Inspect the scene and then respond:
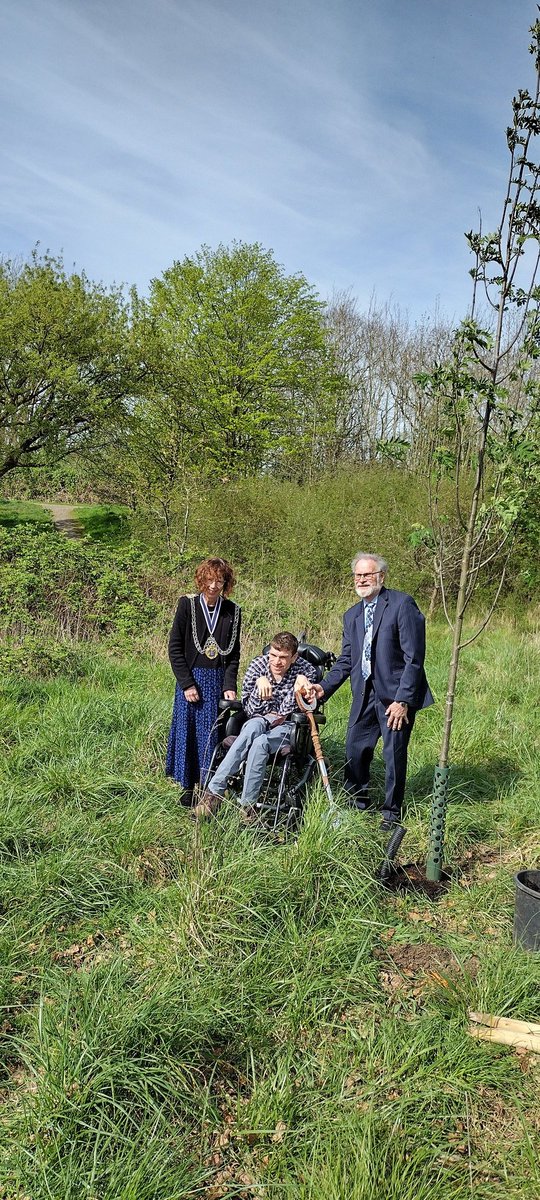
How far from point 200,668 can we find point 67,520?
18914mm

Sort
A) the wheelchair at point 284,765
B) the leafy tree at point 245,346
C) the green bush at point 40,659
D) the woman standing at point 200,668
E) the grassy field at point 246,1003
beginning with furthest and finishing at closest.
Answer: the leafy tree at point 245,346 → the green bush at point 40,659 → the woman standing at point 200,668 → the wheelchair at point 284,765 → the grassy field at point 246,1003

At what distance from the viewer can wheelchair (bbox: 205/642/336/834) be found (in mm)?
3881

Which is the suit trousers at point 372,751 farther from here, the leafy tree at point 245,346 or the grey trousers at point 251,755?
the leafy tree at point 245,346

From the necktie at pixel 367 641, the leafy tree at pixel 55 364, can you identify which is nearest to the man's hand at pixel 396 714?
the necktie at pixel 367 641

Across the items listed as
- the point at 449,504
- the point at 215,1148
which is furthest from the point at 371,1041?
the point at 449,504

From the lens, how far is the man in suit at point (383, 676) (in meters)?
3.94

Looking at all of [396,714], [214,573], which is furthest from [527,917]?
[214,573]

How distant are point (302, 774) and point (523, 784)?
1.54 m

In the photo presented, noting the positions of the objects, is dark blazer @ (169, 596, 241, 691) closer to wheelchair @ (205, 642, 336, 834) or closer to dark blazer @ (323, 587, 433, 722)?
wheelchair @ (205, 642, 336, 834)

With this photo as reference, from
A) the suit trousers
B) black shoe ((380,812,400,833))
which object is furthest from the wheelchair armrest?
black shoe ((380,812,400,833))

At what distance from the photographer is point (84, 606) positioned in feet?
26.6

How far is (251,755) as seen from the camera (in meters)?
3.95

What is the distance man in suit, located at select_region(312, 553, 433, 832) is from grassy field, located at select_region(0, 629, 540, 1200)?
0.42m

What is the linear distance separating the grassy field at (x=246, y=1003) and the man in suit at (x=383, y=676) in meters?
0.42
